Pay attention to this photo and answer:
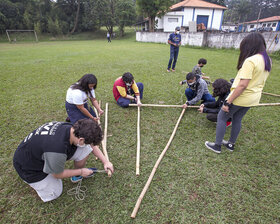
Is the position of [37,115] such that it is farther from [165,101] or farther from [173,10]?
[173,10]

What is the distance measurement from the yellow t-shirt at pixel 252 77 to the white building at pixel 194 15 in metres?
29.7

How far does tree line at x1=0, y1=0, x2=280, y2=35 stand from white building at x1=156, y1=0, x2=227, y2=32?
2.62 metres

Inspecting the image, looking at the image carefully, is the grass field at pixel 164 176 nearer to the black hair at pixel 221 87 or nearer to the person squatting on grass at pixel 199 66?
the black hair at pixel 221 87

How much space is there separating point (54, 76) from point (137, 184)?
6580 millimetres

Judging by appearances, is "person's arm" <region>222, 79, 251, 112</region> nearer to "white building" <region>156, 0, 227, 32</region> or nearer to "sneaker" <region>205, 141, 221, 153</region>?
"sneaker" <region>205, 141, 221, 153</region>

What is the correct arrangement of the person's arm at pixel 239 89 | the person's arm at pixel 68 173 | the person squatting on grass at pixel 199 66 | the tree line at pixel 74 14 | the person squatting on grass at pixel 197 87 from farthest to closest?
the tree line at pixel 74 14 → the person squatting on grass at pixel 199 66 → the person squatting on grass at pixel 197 87 → the person's arm at pixel 239 89 → the person's arm at pixel 68 173

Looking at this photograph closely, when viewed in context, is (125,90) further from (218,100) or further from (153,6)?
(153,6)

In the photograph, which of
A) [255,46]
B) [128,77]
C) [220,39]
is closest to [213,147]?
[255,46]

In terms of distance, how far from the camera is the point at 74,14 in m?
35.3

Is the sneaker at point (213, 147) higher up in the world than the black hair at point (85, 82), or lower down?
lower down

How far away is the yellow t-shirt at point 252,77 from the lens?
2.00 metres

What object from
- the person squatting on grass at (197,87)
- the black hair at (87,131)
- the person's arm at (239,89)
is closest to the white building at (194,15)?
the person squatting on grass at (197,87)

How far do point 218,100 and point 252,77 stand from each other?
157cm

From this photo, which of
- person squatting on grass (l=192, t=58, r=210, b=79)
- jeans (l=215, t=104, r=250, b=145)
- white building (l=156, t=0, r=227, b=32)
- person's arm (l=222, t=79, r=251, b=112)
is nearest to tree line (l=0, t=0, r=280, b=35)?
white building (l=156, t=0, r=227, b=32)
